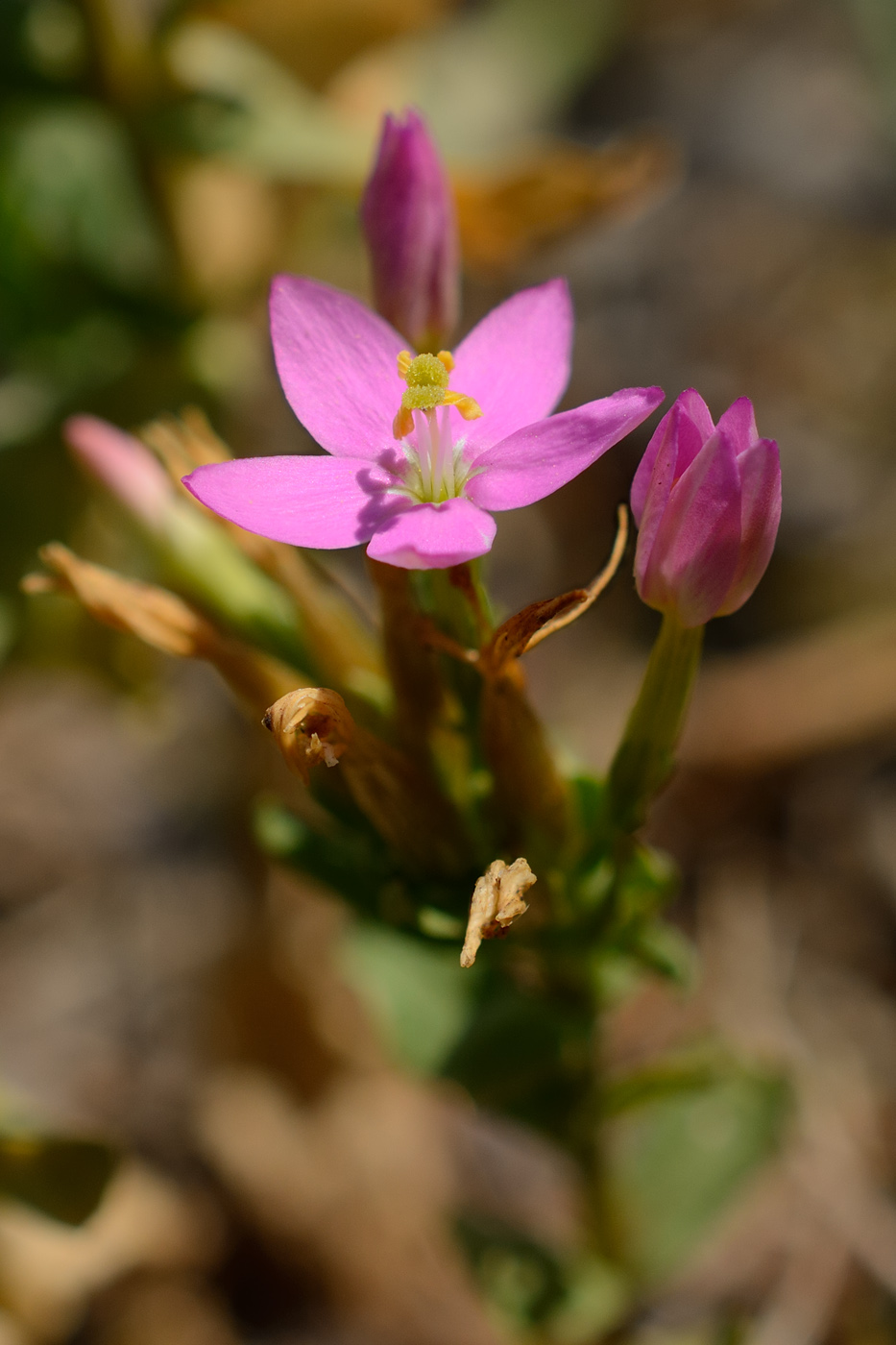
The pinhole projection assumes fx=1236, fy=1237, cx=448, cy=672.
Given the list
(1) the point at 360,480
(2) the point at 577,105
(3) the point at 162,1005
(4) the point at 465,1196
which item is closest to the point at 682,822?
(4) the point at 465,1196

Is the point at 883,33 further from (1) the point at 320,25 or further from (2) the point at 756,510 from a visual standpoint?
(2) the point at 756,510

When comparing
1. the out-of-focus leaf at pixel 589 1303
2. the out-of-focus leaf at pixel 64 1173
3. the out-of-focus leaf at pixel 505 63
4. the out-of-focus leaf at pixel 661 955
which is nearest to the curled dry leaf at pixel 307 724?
the out-of-focus leaf at pixel 661 955

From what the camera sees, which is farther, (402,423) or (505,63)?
(505,63)

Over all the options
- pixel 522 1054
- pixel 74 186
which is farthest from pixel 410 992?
pixel 74 186

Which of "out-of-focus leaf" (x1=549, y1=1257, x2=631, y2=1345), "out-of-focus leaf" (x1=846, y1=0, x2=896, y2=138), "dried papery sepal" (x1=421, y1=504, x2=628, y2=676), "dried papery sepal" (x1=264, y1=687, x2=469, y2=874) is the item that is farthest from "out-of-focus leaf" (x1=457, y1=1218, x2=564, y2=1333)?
"out-of-focus leaf" (x1=846, y1=0, x2=896, y2=138)

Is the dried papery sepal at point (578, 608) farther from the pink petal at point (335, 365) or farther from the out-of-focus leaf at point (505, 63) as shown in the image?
the out-of-focus leaf at point (505, 63)

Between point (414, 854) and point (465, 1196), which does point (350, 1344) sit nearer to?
point (465, 1196)
